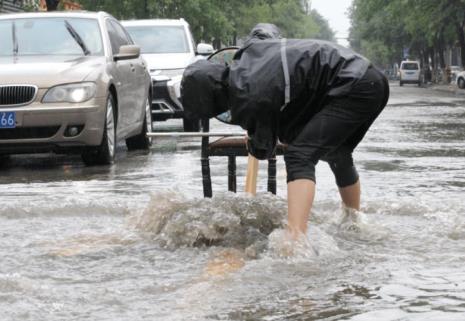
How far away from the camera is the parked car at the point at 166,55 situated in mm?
15672

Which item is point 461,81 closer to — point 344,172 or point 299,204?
point 344,172

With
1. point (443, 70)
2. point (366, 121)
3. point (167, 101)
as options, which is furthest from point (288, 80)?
point (443, 70)

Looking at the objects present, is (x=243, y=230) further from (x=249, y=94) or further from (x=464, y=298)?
(x=464, y=298)

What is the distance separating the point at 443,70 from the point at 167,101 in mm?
54384

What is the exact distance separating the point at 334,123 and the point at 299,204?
460mm

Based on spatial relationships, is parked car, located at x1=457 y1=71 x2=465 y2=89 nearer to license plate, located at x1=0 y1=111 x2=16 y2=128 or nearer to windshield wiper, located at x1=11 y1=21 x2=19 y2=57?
windshield wiper, located at x1=11 y1=21 x2=19 y2=57

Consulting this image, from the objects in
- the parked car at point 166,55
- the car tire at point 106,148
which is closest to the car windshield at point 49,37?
the car tire at point 106,148

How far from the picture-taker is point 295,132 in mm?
5348

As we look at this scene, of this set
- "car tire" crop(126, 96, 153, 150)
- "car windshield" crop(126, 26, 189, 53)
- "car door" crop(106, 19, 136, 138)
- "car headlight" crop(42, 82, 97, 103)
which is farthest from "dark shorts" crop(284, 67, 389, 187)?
"car windshield" crop(126, 26, 189, 53)

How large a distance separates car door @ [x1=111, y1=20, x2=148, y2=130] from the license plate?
7.07ft

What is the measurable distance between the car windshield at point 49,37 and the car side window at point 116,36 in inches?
10.0

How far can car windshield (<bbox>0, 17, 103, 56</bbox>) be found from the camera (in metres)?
10.9

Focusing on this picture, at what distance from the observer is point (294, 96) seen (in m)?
5.09

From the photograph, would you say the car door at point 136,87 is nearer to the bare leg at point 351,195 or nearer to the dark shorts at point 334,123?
the bare leg at point 351,195
